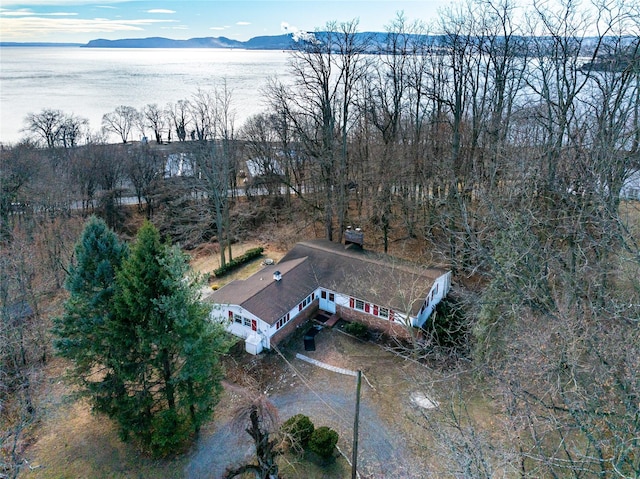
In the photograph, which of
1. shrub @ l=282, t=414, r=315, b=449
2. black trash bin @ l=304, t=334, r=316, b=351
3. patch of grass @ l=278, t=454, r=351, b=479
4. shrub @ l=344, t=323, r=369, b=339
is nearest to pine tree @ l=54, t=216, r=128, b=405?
shrub @ l=282, t=414, r=315, b=449

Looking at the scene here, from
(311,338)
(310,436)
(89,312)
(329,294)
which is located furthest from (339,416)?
(89,312)

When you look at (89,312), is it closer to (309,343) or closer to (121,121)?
(309,343)

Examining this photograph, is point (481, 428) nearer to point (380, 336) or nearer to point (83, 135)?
point (380, 336)

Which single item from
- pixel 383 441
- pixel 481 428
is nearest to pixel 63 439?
pixel 383 441

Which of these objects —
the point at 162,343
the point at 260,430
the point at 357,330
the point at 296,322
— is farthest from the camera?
the point at 296,322

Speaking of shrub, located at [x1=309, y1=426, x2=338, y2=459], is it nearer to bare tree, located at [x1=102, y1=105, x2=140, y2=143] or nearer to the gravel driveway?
the gravel driveway
